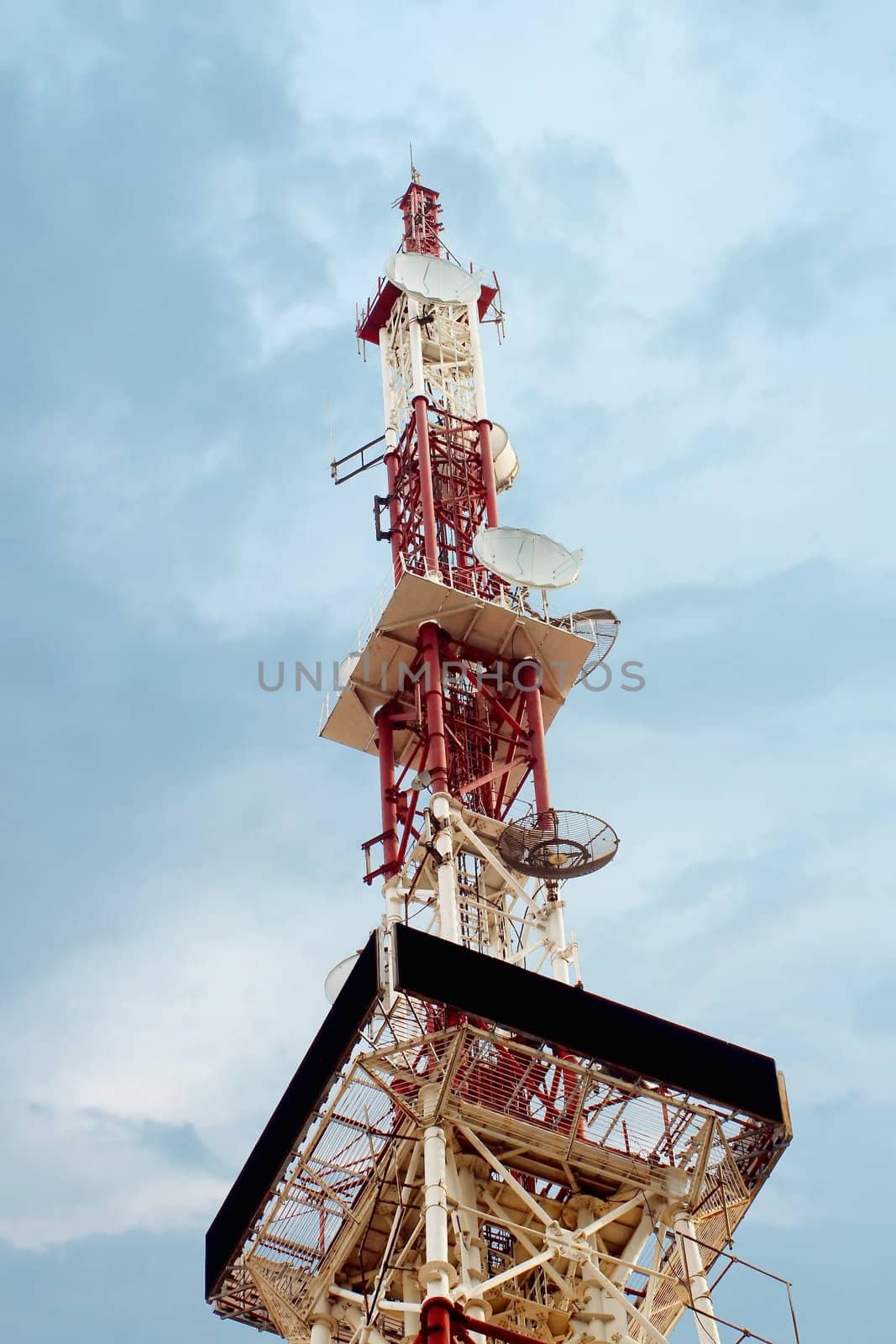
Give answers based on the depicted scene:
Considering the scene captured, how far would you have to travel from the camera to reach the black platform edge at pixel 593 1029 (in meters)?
38.9

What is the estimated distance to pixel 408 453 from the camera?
5847 cm

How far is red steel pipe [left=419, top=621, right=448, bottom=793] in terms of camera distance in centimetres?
4769

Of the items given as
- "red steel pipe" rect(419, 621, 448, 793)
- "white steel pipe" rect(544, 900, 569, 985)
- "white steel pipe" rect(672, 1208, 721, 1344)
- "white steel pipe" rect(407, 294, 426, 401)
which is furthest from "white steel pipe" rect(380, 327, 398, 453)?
"white steel pipe" rect(672, 1208, 721, 1344)

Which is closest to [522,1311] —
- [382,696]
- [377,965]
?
[377,965]

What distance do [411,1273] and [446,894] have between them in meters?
8.91

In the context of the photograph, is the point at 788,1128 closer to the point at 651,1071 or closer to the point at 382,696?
the point at 651,1071

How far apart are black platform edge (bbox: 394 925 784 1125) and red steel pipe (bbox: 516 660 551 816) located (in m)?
9.46

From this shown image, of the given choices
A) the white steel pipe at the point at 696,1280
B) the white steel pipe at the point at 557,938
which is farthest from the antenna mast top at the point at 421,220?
the white steel pipe at the point at 696,1280

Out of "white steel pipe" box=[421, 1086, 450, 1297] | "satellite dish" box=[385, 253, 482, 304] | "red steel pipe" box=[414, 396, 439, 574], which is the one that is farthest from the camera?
"satellite dish" box=[385, 253, 482, 304]

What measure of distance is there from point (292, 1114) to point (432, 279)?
31791 millimetres

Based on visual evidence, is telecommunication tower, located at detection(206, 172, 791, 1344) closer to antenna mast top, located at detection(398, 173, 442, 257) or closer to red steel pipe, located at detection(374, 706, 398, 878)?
red steel pipe, located at detection(374, 706, 398, 878)

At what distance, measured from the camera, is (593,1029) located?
3922 centimetres

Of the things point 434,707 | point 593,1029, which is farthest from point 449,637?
point 593,1029

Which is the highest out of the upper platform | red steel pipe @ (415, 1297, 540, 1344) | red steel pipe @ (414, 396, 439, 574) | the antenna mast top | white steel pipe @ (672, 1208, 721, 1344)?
the antenna mast top
